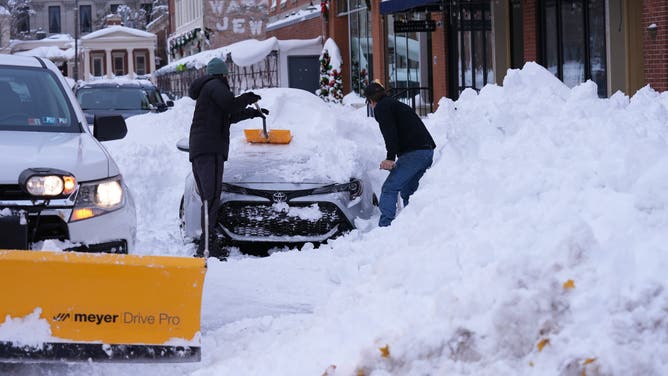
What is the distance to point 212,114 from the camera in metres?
9.95

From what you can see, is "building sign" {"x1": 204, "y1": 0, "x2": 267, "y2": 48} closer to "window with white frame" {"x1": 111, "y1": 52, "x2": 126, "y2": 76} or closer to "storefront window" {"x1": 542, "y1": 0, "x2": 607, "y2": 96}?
"window with white frame" {"x1": 111, "y1": 52, "x2": 126, "y2": 76}

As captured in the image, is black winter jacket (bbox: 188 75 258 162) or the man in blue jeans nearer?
black winter jacket (bbox: 188 75 258 162)

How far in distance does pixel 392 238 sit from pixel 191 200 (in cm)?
425

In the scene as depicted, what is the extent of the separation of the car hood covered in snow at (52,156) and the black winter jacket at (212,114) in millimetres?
2618

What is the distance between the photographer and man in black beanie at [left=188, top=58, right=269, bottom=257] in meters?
9.77

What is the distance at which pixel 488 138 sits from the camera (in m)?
6.86

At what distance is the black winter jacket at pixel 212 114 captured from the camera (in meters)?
9.86

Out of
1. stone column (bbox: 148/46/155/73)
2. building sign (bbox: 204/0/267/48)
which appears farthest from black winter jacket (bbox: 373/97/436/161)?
stone column (bbox: 148/46/155/73)

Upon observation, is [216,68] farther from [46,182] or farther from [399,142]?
[46,182]

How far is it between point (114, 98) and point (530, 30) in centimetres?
805

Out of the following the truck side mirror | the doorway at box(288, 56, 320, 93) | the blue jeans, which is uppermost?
the doorway at box(288, 56, 320, 93)

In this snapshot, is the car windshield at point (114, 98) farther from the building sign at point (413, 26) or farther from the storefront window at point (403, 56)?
the storefront window at point (403, 56)

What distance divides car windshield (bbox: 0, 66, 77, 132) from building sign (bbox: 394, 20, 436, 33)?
16.4m

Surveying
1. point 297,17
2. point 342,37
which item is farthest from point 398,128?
point 297,17
